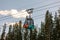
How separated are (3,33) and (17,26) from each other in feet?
23.3

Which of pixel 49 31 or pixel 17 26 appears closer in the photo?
pixel 49 31

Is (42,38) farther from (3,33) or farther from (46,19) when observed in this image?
(3,33)

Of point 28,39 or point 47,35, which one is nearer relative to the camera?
point 47,35

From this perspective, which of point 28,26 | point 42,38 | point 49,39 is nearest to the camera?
point 28,26

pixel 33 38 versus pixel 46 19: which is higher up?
pixel 46 19

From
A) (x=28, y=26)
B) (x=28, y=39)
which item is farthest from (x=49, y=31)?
(x=28, y=26)

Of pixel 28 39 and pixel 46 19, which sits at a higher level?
pixel 46 19

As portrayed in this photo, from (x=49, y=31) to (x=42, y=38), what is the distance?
7.56m

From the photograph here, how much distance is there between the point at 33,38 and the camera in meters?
84.8

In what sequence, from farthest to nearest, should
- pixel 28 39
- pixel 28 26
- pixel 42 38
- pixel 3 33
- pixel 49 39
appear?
pixel 3 33 < pixel 28 39 < pixel 42 38 < pixel 49 39 < pixel 28 26

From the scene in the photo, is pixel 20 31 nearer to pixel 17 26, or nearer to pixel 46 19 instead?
pixel 17 26

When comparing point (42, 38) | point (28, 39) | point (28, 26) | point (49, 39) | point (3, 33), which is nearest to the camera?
point (28, 26)

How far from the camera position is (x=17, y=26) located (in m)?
90.5

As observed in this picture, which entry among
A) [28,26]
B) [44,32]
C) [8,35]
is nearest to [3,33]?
[8,35]
